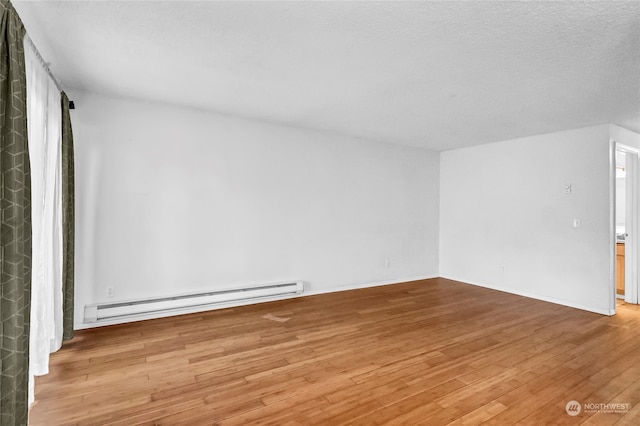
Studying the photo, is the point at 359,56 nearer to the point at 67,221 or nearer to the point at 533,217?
the point at 67,221

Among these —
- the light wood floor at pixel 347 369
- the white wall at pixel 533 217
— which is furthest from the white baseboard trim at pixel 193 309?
the white wall at pixel 533 217

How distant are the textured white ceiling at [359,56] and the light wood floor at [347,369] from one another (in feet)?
8.28

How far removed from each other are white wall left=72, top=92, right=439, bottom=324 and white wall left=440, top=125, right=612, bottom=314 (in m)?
0.97

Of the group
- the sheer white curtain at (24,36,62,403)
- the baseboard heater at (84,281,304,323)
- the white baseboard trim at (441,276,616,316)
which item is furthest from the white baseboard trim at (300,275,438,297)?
the sheer white curtain at (24,36,62,403)

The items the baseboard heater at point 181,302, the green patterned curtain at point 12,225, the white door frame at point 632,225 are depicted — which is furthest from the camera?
the white door frame at point 632,225

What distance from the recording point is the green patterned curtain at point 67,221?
297 cm

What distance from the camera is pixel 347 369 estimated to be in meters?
2.63

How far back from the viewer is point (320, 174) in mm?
5059

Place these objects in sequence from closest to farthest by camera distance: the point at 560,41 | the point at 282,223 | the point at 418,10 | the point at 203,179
A: the point at 418,10, the point at 560,41, the point at 203,179, the point at 282,223

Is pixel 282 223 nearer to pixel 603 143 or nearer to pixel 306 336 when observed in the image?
pixel 306 336

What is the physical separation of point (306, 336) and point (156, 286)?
6.32ft

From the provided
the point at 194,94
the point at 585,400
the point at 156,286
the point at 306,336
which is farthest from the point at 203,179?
the point at 585,400

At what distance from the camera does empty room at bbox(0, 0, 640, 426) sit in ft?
6.66

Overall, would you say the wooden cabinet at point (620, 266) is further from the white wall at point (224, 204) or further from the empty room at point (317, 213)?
the white wall at point (224, 204)
